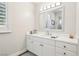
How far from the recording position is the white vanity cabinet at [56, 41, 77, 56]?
138cm


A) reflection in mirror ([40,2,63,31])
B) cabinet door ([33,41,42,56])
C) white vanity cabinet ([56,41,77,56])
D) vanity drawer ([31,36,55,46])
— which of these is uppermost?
reflection in mirror ([40,2,63,31])

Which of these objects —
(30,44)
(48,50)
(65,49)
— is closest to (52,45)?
(48,50)

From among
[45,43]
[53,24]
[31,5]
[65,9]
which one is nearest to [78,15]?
[65,9]

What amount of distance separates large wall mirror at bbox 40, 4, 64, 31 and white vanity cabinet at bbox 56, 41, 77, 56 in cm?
53

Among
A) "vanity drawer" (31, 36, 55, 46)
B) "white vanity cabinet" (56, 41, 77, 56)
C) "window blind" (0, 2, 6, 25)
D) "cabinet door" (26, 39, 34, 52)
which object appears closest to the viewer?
"white vanity cabinet" (56, 41, 77, 56)

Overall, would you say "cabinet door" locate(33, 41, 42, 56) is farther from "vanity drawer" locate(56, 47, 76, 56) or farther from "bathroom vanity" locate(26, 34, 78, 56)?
"vanity drawer" locate(56, 47, 76, 56)

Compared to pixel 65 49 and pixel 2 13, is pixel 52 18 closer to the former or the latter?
pixel 65 49

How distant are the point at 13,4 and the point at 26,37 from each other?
95 cm

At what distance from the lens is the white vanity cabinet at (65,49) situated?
1.38 meters

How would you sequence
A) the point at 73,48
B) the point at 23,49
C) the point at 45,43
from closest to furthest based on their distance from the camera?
the point at 73,48, the point at 45,43, the point at 23,49

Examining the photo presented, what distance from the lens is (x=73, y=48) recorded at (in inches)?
54.5

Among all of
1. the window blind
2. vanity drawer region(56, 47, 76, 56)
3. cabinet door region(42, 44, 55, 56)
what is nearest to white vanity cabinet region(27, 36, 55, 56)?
cabinet door region(42, 44, 55, 56)

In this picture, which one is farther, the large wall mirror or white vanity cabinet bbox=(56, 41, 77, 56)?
the large wall mirror

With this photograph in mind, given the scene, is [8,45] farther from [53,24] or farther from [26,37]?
[53,24]
